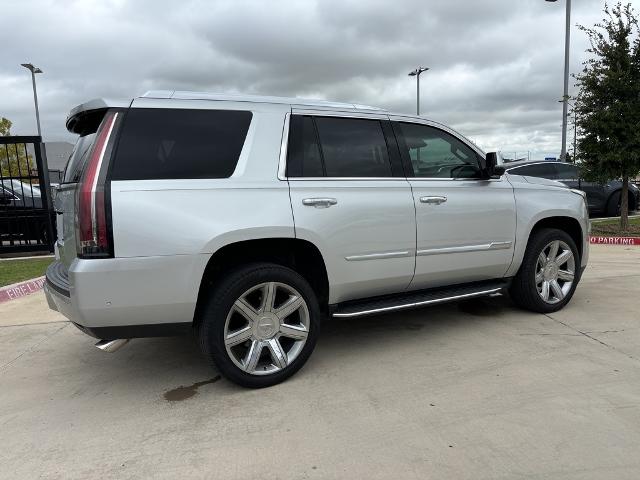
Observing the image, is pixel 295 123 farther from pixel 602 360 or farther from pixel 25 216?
pixel 25 216

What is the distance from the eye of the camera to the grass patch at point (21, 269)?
7242 mm

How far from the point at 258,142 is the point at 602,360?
3.01 metres

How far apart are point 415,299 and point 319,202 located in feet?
3.96

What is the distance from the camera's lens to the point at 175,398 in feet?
11.3

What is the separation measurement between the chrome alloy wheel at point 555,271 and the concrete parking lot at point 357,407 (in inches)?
11.0

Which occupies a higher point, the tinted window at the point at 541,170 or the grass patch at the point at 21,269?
the tinted window at the point at 541,170

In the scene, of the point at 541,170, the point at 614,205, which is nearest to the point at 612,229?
the point at 541,170

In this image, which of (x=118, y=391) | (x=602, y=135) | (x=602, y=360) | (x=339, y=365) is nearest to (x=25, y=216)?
(x=118, y=391)

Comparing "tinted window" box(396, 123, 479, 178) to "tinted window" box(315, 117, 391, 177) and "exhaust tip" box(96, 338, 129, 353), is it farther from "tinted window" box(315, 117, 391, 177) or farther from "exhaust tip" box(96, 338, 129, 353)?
"exhaust tip" box(96, 338, 129, 353)

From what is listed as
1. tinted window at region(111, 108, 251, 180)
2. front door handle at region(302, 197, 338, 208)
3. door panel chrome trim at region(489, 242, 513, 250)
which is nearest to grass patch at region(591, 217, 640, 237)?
door panel chrome trim at region(489, 242, 513, 250)

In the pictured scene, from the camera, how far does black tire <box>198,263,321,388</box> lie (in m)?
3.27

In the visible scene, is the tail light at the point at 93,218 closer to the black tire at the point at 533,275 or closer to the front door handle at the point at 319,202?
the front door handle at the point at 319,202

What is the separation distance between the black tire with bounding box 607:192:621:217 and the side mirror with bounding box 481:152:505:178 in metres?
10.6

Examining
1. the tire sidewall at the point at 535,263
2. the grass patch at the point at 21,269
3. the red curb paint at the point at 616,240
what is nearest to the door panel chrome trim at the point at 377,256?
the tire sidewall at the point at 535,263
